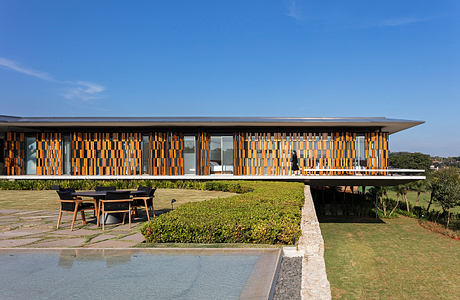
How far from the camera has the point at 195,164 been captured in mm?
21422

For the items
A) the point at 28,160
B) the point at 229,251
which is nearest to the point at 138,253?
the point at 229,251

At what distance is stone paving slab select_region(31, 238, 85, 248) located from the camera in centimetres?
580

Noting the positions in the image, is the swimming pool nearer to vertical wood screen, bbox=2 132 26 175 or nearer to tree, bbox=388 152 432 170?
vertical wood screen, bbox=2 132 26 175

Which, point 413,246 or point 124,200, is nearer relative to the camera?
point 124,200

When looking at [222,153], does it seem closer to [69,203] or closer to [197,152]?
[197,152]

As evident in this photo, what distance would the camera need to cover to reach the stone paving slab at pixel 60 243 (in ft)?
19.0

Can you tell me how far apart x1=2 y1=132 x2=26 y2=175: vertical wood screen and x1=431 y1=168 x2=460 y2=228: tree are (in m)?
28.4

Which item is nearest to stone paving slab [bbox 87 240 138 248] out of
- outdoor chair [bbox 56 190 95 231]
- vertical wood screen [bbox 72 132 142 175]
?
outdoor chair [bbox 56 190 95 231]

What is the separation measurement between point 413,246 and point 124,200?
56.8ft

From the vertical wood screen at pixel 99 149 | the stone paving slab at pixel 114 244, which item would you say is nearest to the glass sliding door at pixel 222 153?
the vertical wood screen at pixel 99 149

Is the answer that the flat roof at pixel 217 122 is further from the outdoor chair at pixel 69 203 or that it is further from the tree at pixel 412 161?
the tree at pixel 412 161

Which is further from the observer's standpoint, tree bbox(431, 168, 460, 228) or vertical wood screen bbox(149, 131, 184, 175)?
tree bbox(431, 168, 460, 228)

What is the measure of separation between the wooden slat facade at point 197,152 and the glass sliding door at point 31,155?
0.36 metres

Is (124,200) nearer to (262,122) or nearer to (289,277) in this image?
(289,277)
